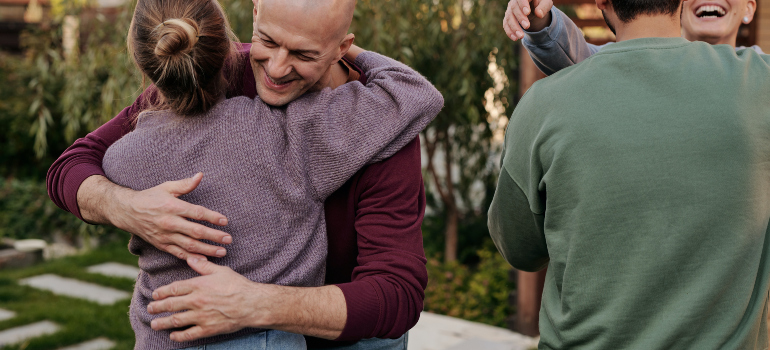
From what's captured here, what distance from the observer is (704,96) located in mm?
1323

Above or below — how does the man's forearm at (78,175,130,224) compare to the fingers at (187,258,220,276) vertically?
above

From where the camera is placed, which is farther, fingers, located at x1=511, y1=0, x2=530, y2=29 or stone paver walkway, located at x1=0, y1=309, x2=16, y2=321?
stone paver walkway, located at x1=0, y1=309, x2=16, y2=321

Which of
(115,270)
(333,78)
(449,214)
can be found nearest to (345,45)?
(333,78)

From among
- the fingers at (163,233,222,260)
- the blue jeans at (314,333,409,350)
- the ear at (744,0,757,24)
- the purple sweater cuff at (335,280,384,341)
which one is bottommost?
the blue jeans at (314,333,409,350)

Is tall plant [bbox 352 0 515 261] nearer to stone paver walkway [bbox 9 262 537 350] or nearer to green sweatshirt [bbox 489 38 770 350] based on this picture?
stone paver walkway [bbox 9 262 537 350]

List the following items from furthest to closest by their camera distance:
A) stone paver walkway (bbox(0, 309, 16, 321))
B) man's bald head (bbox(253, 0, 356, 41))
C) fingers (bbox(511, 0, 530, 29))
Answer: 1. stone paver walkway (bbox(0, 309, 16, 321))
2. fingers (bbox(511, 0, 530, 29))
3. man's bald head (bbox(253, 0, 356, 41))

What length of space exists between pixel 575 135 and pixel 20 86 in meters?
7.93

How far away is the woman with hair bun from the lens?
145 centimetres

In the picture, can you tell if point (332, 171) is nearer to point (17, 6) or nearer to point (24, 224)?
point (24, 224)

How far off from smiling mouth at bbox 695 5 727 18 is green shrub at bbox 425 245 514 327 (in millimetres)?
3107

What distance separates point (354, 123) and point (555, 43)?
620 mm

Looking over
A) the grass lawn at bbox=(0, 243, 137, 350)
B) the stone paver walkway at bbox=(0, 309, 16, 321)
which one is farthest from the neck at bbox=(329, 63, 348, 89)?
the stone paver walkway at bbox=(0, 309, 16, 321)

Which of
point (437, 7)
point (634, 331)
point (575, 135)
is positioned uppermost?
point (575, 135)

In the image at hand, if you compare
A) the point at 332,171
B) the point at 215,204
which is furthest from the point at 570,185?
the point at 215,204
